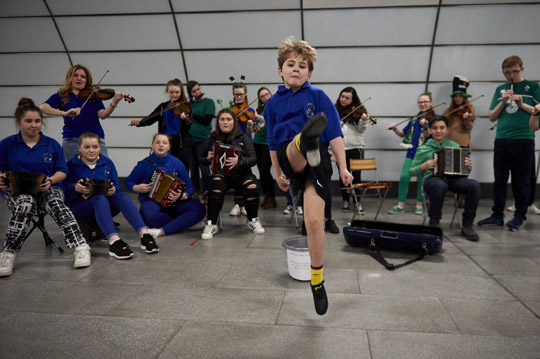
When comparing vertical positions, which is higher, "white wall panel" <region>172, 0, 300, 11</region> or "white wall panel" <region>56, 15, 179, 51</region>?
"white wall panel" <region>172, 0, 300, 11</region>

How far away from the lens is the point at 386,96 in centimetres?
633

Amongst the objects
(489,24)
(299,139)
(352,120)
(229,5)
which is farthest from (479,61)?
(299,139)

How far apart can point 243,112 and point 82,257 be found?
3021mm

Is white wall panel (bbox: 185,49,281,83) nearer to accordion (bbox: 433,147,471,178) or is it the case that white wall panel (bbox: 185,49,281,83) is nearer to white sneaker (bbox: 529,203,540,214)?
accordion (bbox: 433,147,471,178)

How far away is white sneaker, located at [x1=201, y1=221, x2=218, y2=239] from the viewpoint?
380 cm

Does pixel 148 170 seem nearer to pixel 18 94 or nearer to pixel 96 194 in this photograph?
pixel 96 194

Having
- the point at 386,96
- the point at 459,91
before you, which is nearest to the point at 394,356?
the point at 459,91

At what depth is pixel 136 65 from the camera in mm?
6594

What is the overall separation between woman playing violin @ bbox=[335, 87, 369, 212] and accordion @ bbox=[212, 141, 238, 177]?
183cm

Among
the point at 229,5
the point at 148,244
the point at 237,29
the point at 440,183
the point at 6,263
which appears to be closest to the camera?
the point at 6,263

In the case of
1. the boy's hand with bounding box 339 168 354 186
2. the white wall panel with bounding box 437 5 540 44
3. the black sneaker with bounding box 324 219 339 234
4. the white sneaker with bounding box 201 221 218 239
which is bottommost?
the black sneaker with bounding box 324 219 339 234

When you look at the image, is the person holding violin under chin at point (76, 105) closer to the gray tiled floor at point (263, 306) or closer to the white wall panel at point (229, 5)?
the gray tiled floor at point (263, 306)

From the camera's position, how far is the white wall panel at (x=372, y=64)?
610 cm

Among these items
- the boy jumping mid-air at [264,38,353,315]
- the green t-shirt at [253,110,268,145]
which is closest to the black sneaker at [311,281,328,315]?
the boy jumping mid-air at [264,38,353,315]
